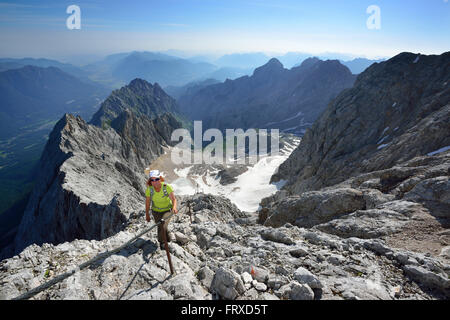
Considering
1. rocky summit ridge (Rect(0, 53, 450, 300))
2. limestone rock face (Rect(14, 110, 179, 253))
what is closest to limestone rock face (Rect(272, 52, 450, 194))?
rocky summit ridge (Rect(0, 53, 450, 300))

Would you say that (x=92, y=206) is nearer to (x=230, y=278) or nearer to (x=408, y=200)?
(x=230, y=278)

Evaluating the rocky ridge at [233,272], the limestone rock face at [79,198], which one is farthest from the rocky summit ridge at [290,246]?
the limestone rock face at [79,198]

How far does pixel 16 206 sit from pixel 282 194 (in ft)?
344

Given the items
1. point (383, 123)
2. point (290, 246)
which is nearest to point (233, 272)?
point (290, 246)

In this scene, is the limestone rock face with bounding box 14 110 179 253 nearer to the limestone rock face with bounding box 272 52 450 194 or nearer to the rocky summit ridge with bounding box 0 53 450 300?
the rocky summit ridge with bounding box 0 53 450 300

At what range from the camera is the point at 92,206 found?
26016 millimetres

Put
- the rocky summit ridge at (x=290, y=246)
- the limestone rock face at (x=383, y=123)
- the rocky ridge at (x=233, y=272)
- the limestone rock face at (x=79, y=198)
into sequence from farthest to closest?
the limestone rock face at (x=383, y=123) → the limestone rock face at (x=79, y=198) → the rocky summit ridge at (x=290, y=246) → the rocky ridge at (x=233, y=272)

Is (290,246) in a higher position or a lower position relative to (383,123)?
lower

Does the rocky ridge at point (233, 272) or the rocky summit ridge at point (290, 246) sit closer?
the rocky ridge at point (233, 272)

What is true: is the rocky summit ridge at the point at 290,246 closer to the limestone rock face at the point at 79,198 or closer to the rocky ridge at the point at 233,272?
the rocky ridge at the point at 233,272

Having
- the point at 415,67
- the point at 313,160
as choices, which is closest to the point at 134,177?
the point at 313,160

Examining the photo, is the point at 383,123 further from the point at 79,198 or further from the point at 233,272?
the point at 79,198

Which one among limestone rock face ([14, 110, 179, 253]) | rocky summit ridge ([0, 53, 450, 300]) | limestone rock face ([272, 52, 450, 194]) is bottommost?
limestone rock face ([14, 110, 179, 253])

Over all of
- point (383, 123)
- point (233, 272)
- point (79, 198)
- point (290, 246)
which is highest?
point (383, 123)
